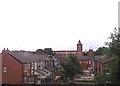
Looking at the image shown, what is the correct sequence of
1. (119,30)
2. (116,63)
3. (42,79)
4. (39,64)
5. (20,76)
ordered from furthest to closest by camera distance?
(39,64), (42,79), (20,76), (119,30), (116,63)

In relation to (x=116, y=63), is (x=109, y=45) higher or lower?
higher

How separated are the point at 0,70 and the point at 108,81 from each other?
1892cm

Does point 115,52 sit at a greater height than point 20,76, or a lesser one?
greater

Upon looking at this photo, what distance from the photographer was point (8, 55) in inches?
1281

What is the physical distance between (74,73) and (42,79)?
11.6 meters

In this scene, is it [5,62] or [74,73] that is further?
[74,73]

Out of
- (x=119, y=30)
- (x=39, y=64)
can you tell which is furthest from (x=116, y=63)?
(x=39, y=64)

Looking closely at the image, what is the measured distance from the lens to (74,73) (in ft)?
147

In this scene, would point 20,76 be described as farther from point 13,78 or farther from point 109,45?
point 109,45

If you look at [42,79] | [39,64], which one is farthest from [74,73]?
[42,79]

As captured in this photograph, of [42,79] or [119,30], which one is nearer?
[119,30]

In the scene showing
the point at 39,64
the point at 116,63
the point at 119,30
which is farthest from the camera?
the point at 39,64

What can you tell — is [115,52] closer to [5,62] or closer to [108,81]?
[108,81]

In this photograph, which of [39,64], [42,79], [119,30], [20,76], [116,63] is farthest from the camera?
[39,64]
